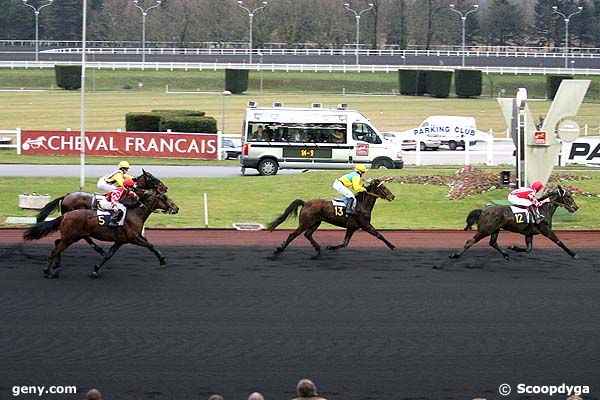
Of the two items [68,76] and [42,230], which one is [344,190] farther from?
[68,76]

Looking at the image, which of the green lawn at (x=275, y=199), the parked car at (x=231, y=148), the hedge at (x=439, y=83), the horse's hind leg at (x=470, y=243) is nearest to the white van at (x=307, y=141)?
the green lawn at (x=275, y=199)

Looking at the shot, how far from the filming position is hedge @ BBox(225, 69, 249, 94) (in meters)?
69.5

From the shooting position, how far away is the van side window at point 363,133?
3316 centimetres

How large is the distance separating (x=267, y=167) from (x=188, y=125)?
8334 millimetres

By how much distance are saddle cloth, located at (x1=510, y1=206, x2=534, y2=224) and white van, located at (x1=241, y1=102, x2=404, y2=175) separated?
15541 mm

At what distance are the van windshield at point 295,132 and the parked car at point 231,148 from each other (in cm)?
535

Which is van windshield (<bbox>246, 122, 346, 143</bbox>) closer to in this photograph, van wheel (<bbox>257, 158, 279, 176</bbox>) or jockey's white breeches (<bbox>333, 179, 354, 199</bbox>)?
van wheel (<bbox>257, 158, 279, 176</bbox>)

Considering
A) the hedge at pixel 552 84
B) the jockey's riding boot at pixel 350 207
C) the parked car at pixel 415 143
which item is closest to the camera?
the jockey's riding boot at pixel 350 207

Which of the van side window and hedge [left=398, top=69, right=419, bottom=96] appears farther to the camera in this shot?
hedge [left=398, top=69, right=419, bottom=96]

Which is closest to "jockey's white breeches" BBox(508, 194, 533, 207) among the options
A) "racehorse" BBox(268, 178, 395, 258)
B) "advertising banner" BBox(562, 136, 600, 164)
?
"racehorse" BBox(268, 178, 395, 258)

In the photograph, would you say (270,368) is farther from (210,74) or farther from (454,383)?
(210,74)

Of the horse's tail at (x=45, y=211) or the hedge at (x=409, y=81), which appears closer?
the horse's tail at (x=45, y=211)

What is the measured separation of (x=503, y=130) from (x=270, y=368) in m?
45.1

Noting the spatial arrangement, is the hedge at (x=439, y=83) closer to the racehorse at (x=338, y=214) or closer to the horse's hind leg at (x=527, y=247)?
the horse's hind leg at (x=527, y=247)
